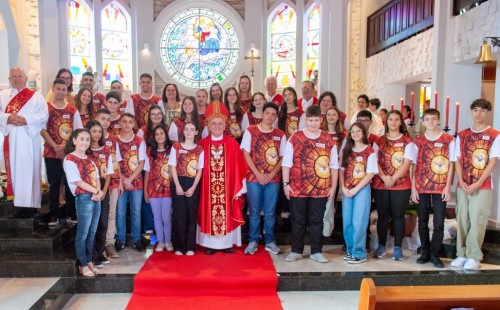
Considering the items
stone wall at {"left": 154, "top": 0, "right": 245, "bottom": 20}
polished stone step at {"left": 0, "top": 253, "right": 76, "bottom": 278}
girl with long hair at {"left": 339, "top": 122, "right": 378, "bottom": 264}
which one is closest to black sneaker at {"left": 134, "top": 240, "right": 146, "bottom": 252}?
polished stone step at {"left": 0, "top": 253, "right": 76, "bottom": 278}

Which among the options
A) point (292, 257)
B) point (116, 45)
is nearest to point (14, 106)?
point (292, 257)

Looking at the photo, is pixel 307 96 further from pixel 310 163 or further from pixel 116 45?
pixel 116 45

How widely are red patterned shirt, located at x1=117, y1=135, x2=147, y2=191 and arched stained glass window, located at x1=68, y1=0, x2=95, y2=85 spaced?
878 cm

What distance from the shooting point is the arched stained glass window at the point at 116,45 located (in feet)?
42.6

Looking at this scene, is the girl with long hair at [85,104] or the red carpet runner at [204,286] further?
the girl with long hair at [85,104]

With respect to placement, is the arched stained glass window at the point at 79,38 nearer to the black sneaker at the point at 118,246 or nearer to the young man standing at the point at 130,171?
the young man standing at the point at 130,171

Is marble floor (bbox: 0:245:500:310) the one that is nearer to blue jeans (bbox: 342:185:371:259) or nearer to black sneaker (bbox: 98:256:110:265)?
black sneaker (bbox: 98:256:110:265)

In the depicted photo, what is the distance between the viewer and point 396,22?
360 inches

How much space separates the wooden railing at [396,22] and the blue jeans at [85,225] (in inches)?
255

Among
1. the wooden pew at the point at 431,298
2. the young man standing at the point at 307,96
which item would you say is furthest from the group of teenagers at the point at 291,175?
the wooden pew at the point at 431,298

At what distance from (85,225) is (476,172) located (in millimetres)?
3433

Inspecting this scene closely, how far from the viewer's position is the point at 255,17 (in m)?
13.3

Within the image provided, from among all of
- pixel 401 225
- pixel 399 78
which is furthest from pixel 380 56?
pixel 401 225

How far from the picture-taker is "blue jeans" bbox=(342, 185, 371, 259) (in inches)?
157
